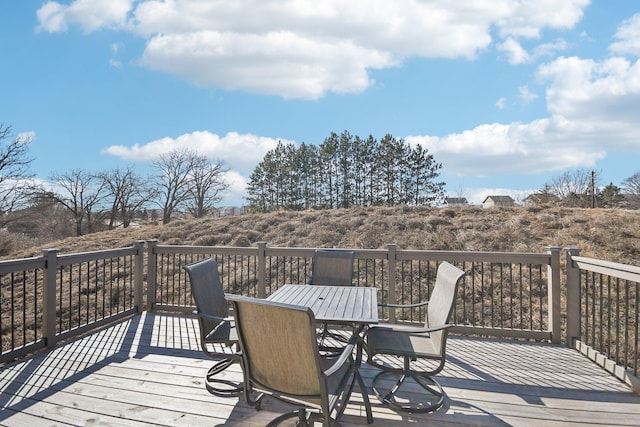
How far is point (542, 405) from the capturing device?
2.48 metres

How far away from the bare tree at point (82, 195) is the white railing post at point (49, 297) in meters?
20.5

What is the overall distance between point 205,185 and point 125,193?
16.5 feet

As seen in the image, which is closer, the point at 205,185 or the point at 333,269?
the point at 333,269


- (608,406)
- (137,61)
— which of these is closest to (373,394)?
(608,406)

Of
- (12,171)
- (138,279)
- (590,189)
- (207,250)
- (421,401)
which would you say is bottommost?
(421,401)

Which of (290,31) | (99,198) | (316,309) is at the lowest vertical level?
(316,309)

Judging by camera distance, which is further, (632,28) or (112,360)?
(632,28)

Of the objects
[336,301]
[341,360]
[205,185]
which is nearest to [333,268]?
[336,301]

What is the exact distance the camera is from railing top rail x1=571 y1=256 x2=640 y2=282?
270 centimetres

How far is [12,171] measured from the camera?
16.7m

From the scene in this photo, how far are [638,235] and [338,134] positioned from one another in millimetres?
14691

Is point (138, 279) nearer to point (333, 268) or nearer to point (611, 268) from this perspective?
point (333, 268)

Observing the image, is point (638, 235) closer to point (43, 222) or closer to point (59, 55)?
point (59, 55)

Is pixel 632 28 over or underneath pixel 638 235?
over
